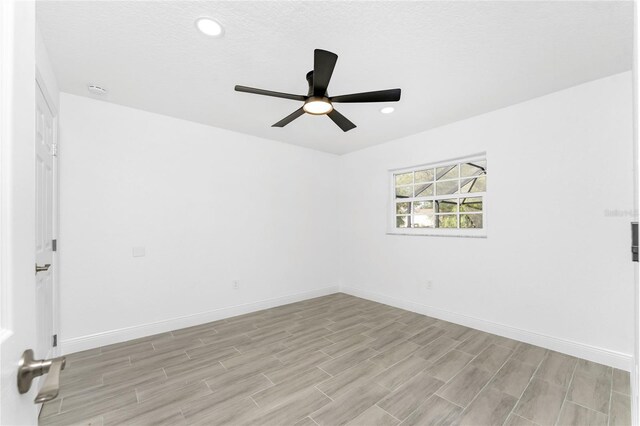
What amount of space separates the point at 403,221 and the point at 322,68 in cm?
316

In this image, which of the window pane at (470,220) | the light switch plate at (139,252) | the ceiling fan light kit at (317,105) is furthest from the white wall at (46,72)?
the window pane at (470,220)

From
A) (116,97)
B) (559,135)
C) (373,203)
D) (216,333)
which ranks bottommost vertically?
(216,333)

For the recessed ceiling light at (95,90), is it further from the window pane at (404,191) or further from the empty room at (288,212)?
the window pane at (404,191)

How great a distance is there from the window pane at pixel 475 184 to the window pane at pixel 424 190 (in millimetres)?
449

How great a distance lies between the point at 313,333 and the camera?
Answer: 10.5ft

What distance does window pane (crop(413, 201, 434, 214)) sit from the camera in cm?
404

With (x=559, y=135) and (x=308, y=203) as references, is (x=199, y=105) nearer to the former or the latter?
(x=308, y=203)

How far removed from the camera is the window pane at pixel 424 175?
405 centimetres

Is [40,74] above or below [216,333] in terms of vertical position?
above

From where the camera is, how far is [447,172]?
12.6 ft

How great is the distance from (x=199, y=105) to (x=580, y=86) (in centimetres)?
392

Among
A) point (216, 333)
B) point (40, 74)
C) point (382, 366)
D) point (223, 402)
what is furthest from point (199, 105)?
point (382, 366)

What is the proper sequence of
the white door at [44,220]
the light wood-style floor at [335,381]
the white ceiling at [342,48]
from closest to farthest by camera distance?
1. the white ceiling at [342,48]
2. the light wood-style floor at [335,381]
3. the white door at [44,220]

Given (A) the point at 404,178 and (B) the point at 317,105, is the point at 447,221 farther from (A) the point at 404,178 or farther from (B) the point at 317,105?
(B) the point at 317,105
